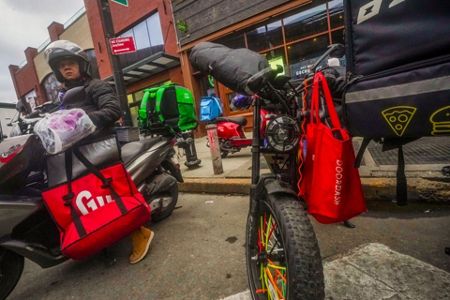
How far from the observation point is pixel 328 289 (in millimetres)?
1623

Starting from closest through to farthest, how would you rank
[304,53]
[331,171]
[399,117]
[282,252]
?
[399,117], [331,171], [282,252], [304,53]

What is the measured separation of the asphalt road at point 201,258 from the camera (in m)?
1.89

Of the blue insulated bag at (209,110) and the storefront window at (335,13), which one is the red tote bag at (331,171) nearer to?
the blue insulated bag at (209,110)

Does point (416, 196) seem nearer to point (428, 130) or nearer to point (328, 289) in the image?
point (328, 289)

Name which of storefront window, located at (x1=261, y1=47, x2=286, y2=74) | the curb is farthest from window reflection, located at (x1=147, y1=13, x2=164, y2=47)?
the curb

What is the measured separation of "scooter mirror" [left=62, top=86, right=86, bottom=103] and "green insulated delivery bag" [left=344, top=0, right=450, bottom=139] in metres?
2.28

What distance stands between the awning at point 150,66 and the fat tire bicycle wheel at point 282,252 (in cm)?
872

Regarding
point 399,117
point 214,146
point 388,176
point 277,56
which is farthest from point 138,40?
point 399,117

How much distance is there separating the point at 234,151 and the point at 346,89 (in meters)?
4.59

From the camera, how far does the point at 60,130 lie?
187 cm

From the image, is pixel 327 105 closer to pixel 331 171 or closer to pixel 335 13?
pixel 331 171

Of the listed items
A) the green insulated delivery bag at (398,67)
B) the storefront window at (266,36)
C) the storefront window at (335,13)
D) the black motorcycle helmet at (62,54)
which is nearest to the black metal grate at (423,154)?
the green insulated delivery bag at (398,67)

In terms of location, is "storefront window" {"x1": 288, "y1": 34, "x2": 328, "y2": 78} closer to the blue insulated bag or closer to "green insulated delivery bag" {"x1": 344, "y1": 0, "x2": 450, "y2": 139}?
the blue insulated bag

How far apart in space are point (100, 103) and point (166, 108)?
6.35 feet
